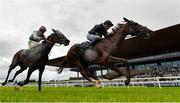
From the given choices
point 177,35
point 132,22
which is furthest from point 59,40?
point 177,35

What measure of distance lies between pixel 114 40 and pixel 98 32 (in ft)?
2.12

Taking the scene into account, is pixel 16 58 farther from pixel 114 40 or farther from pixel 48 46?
pixel 114 40

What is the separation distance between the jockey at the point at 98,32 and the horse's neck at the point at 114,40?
0.22 metres

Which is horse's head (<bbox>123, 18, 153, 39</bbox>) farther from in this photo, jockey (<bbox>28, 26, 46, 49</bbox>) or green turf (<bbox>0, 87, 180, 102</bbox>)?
jockey (<bbox>28, 26, 46, 49</bbox>)

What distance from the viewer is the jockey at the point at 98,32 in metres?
10.00

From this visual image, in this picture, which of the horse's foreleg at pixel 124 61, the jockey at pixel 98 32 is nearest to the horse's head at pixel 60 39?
the jockey at pixel 98 32

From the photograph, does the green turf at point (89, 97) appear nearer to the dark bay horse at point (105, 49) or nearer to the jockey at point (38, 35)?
the dark bay horse at point (105, 49)

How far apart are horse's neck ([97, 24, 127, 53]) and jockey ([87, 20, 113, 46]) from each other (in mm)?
217

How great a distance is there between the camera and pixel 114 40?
32.6ft

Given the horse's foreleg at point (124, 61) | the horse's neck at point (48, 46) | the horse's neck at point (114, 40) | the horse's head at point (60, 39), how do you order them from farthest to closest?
1. the horse's head at point (60, 39)
2. the horse's neck at point (48, 46)
3. the horse's neck at point (114, 40)
4. the horse's foreleg at point (124, 61)

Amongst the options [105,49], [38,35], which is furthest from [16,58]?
[105,49]

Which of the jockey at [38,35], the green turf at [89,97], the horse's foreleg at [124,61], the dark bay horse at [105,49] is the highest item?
the jockey at [38,35]

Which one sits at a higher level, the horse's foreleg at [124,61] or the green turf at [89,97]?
the horse's foreleg at [124,61]

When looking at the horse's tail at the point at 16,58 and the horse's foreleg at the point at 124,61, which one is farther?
the horse's tail at the point at 16,58
